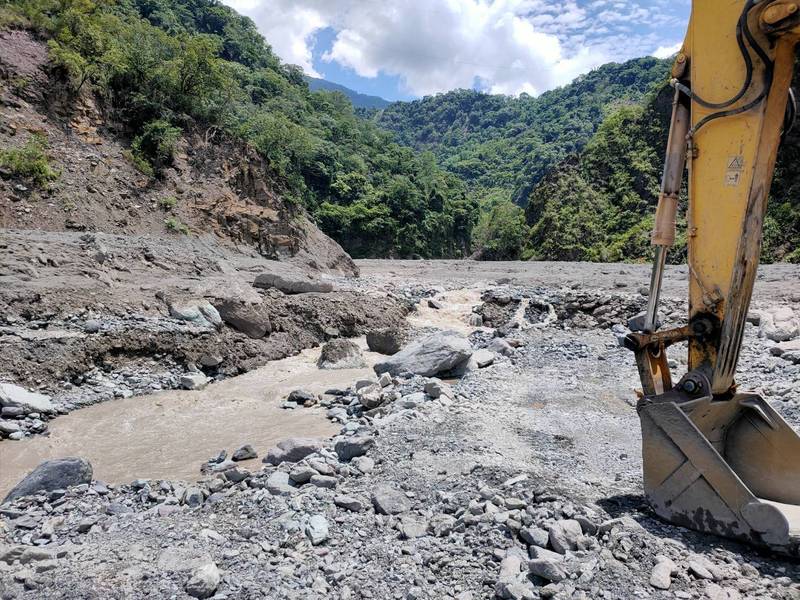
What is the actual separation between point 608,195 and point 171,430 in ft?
121

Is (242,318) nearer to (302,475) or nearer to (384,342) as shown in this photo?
(384,342)

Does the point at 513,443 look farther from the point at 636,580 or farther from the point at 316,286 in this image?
the point at 316,286

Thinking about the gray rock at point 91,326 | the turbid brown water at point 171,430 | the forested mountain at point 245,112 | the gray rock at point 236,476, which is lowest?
the turbid brown water at point 171,430

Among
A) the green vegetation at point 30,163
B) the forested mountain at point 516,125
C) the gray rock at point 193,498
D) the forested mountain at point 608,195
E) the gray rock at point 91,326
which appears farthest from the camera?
the forested mountain at point 516,125

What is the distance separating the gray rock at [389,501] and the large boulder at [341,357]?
19.5 feet

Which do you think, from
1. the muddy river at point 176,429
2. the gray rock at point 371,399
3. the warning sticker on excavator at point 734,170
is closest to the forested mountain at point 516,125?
the muddy river at point 176,429

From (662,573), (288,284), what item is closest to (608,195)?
(288,284)

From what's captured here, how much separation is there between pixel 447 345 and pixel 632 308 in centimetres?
605

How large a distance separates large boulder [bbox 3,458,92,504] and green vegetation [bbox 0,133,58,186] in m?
10.8

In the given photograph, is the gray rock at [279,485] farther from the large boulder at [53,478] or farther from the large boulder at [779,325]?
the large boulder at [779,325]

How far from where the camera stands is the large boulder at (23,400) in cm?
705

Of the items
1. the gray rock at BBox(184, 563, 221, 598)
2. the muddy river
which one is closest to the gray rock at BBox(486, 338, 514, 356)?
the muddy river

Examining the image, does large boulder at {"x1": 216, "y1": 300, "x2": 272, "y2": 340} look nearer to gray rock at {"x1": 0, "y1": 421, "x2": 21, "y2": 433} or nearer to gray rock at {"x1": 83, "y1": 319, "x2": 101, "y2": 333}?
gray rock at {"x1": 83, "y1": 319, "x2": 101, "y2": 333}

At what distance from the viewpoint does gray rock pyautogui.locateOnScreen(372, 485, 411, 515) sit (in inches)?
149
